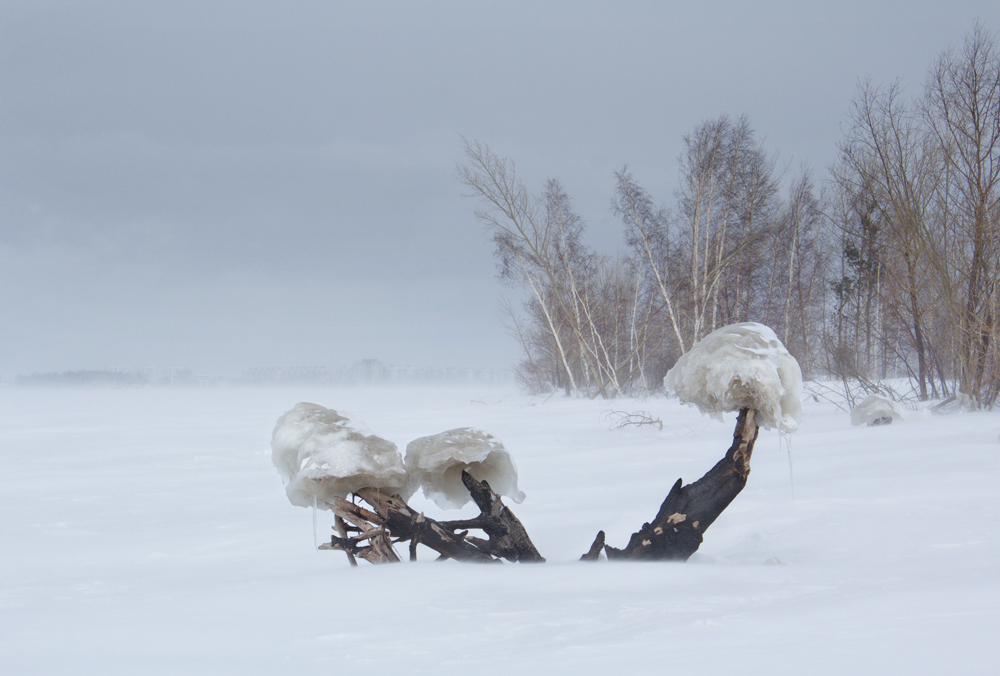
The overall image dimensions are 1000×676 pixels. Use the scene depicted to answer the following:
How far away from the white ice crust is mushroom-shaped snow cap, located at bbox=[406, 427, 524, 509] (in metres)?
0.62

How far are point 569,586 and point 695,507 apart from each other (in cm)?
56

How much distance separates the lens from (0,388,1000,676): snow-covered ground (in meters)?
1.21

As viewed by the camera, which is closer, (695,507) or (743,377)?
(743,377)

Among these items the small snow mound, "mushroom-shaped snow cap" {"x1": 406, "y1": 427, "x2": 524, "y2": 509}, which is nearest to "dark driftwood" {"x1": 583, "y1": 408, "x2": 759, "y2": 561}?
"mushroom-shaped snow cap" {"x1": 406, "y1": 427, "x2": 524, "y2": 509}

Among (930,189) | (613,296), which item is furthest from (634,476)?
(613,296)

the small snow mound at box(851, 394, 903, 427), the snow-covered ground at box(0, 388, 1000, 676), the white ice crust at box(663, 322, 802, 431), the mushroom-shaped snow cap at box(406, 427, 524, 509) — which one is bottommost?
the snow-covered ground at box(0, 388, 1000, 676)

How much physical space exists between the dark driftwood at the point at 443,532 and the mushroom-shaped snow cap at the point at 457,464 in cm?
9

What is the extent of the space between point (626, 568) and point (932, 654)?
0.96 metres

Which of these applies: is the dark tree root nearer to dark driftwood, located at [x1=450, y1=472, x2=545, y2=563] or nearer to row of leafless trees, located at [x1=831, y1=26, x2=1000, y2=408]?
dark driftwood, located at [x1=450, y1=472, x2=545, y2=563]

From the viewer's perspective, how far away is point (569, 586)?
177cm

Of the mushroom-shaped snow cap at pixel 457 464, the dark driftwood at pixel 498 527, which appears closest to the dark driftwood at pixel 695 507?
the dark driftwood at pixel 498 527

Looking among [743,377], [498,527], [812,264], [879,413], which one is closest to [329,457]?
[498,527]

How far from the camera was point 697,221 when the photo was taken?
15.1 metres

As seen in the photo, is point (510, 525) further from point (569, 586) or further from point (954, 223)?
point (954, 223)
